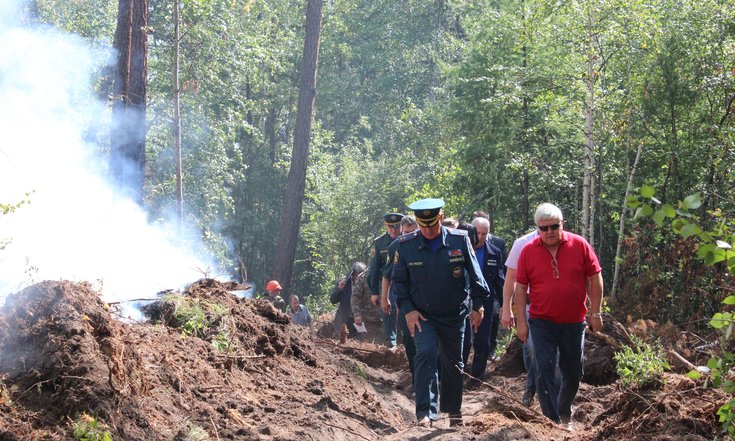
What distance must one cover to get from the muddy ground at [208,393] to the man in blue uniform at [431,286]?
50 cm

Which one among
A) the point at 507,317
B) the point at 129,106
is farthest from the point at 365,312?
the point at 507,317

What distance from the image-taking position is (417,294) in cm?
866

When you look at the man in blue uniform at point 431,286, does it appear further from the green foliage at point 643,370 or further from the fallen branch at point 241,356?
the fallen branch at point 241,356

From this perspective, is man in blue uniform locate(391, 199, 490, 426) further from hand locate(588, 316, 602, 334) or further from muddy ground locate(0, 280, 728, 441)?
hand locate(588, 316, 602, 334)

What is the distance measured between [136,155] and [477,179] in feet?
26.4

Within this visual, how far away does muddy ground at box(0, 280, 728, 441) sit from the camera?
7.04 m

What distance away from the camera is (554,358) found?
8586 millimetres

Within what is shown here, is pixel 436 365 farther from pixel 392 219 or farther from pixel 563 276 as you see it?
pixel 392 219

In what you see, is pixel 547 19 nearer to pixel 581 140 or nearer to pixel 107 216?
pixel 581 140

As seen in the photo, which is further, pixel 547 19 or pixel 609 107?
pixel 547 19

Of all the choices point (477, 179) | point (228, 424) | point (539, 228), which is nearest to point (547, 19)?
point (477, 179)

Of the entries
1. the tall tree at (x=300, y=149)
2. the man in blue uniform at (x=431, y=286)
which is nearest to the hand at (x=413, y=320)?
the man in blue uniform at (x=431, y=286)

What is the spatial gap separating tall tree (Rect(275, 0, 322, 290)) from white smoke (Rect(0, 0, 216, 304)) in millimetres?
6728

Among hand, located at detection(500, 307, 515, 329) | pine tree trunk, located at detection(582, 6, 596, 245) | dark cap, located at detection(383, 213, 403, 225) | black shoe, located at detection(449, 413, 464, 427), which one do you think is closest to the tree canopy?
pine tree trunk, located at detection(582, 6, 596, 245)
